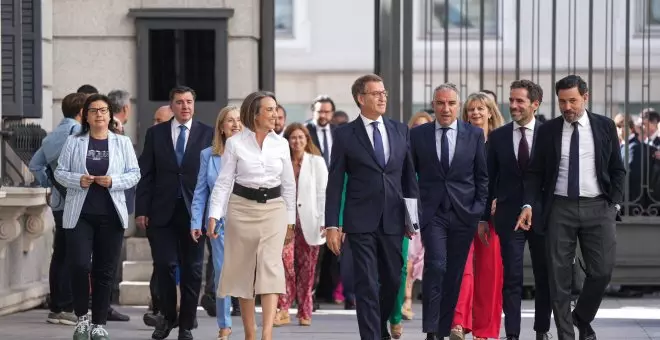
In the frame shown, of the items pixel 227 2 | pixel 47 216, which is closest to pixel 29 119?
pixel 47 216

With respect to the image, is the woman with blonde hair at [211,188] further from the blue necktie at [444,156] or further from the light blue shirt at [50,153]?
the blue necktie at [444,156]

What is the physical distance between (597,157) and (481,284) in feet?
5.12

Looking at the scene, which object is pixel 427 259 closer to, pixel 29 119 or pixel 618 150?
pixel 618 150

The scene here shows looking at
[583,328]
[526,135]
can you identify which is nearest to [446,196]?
[526,135]

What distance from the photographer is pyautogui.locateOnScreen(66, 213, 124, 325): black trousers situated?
1148cm

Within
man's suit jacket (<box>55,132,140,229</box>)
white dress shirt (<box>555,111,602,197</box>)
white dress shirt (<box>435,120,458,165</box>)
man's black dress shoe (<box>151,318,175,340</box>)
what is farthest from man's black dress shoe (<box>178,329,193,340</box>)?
white dress shirt (<box>555,111,602,197</box>)

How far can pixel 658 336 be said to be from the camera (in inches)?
487

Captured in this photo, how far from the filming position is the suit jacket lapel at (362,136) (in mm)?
10531

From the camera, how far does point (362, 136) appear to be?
10.6 m

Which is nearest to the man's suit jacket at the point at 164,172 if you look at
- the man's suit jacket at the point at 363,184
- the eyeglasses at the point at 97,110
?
the eyeglasses at the point at 97,110

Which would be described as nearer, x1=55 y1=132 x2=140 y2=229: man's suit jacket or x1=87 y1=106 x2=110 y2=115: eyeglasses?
x1=55 y1=132 x2=140 y2=229: man's suit jacket

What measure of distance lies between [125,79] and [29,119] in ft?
4.11

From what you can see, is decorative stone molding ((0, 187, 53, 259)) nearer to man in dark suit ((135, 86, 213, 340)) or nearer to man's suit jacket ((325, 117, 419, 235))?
man in dark suit ((135, 86, 213, 340))

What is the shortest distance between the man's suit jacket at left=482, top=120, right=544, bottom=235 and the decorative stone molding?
4.16 metres
